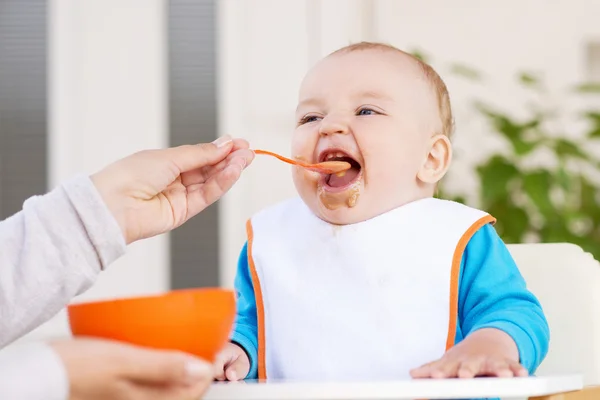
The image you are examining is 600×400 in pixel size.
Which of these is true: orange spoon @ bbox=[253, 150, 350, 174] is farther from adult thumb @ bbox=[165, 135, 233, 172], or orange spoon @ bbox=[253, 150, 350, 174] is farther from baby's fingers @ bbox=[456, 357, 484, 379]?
baby's fingers @ bbox=[456, 357, 484, 379]

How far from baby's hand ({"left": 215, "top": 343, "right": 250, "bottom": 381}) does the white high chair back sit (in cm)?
42

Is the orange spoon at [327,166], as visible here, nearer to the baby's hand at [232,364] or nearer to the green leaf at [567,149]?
the baby's hand at [232,364]

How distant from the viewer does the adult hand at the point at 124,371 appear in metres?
0.69

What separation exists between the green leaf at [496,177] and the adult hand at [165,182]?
1.81 m

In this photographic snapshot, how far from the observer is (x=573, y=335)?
49.8 inches

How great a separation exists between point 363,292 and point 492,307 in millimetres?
181

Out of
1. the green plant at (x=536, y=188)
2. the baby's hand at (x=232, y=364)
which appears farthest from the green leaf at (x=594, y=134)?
the baby's hand at (x=232, y=364)

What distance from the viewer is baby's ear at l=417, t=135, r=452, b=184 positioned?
1.34 m

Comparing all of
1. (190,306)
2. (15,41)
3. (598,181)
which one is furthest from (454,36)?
(190,306)

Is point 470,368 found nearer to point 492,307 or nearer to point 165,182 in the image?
point 492,307

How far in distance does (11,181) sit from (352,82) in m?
2.31

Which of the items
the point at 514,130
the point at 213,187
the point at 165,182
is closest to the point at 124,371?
the point at 165,182

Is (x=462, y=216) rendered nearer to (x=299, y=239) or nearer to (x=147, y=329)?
(x=299, y=239)

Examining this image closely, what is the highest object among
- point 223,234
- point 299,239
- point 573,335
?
point 299,239
